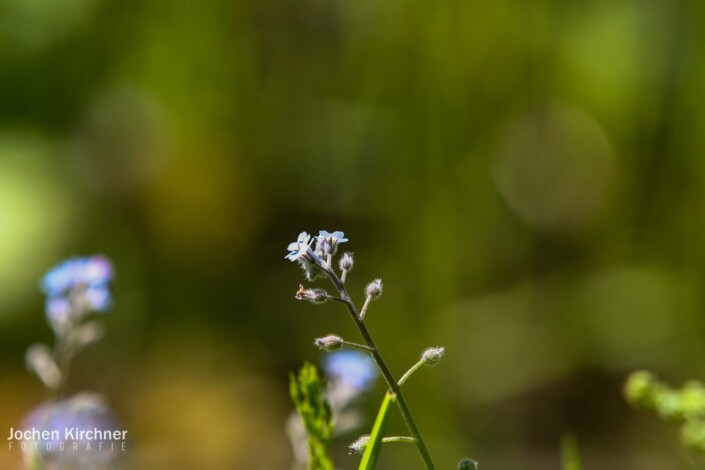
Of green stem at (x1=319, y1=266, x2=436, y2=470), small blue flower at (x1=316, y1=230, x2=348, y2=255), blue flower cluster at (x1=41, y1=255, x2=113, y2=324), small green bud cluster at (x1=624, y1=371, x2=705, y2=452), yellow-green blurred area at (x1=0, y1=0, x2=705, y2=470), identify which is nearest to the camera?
green stem at (x1=319, y1=266, x2=436, y2=470)

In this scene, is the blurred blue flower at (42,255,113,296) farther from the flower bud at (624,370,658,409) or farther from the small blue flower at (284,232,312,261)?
the flower bud at (624,370,658,409)

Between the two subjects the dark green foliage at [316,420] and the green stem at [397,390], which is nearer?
the green stem at [397,390]

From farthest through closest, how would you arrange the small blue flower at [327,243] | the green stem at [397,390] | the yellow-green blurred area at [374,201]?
the yellow-green blurred area at [374,201] < the small blue flower at [327,243] < the green stem at [397,390]

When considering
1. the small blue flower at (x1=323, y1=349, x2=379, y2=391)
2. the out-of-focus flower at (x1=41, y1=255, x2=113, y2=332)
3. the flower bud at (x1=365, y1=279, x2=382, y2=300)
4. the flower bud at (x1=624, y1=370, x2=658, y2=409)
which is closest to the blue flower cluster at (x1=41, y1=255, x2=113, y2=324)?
the out-of-focus flower at (x1=41, y1=255, x2=113, y2=332)

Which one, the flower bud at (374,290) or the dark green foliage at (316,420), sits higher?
the flower bud at (374,290)

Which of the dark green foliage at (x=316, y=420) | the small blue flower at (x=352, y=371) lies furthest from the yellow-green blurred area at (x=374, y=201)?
the dark green foliage at (x=316, y=420)

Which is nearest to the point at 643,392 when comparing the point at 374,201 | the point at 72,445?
the point at 72,445

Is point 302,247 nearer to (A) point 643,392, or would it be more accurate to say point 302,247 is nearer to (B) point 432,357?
(B) point 432,357

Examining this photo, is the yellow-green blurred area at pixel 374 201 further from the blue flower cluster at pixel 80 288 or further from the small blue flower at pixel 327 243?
the small blue flower at pixel 327 243
